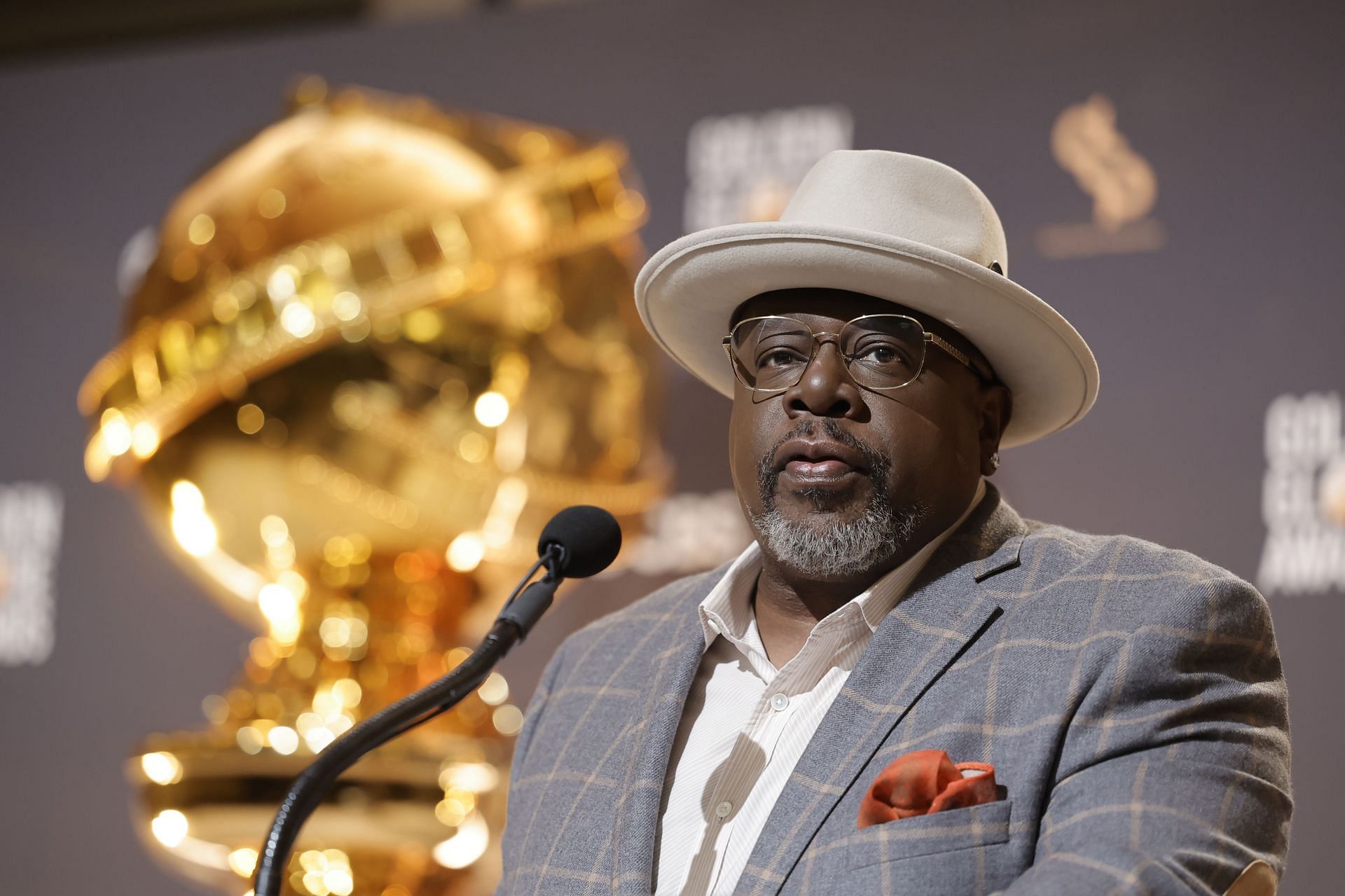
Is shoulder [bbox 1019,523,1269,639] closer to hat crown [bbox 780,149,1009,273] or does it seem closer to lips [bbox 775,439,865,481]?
lips [bbox 775,439,865,481]

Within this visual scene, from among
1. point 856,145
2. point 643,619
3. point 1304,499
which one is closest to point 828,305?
point 643,619

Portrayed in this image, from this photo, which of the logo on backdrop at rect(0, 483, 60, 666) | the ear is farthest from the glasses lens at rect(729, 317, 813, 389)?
the logo on backdrop at rect(0, 483, 60, 666)

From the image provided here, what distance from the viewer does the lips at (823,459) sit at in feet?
4.67

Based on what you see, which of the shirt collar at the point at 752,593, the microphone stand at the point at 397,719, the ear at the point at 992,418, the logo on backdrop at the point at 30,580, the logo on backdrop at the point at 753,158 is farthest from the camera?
the logo on backdrop at the point at 30,580

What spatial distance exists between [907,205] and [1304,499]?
0.98m

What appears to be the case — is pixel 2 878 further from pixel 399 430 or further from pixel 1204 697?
pixel 1204 697

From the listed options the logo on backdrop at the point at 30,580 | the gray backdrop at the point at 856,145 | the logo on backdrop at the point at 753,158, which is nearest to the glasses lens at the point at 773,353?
the gray backdrop at the point at 856,145

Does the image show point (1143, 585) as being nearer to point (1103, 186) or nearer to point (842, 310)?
point (842, 310)

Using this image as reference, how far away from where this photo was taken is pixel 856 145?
2588 mm

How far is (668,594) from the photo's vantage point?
175 cm

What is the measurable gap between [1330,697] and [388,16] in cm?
240


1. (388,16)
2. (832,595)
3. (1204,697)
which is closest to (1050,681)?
Result: (1204,697)

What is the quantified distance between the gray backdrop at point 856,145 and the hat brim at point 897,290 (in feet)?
2.27

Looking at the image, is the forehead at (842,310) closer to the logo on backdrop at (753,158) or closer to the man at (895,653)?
the man at (895,653)
